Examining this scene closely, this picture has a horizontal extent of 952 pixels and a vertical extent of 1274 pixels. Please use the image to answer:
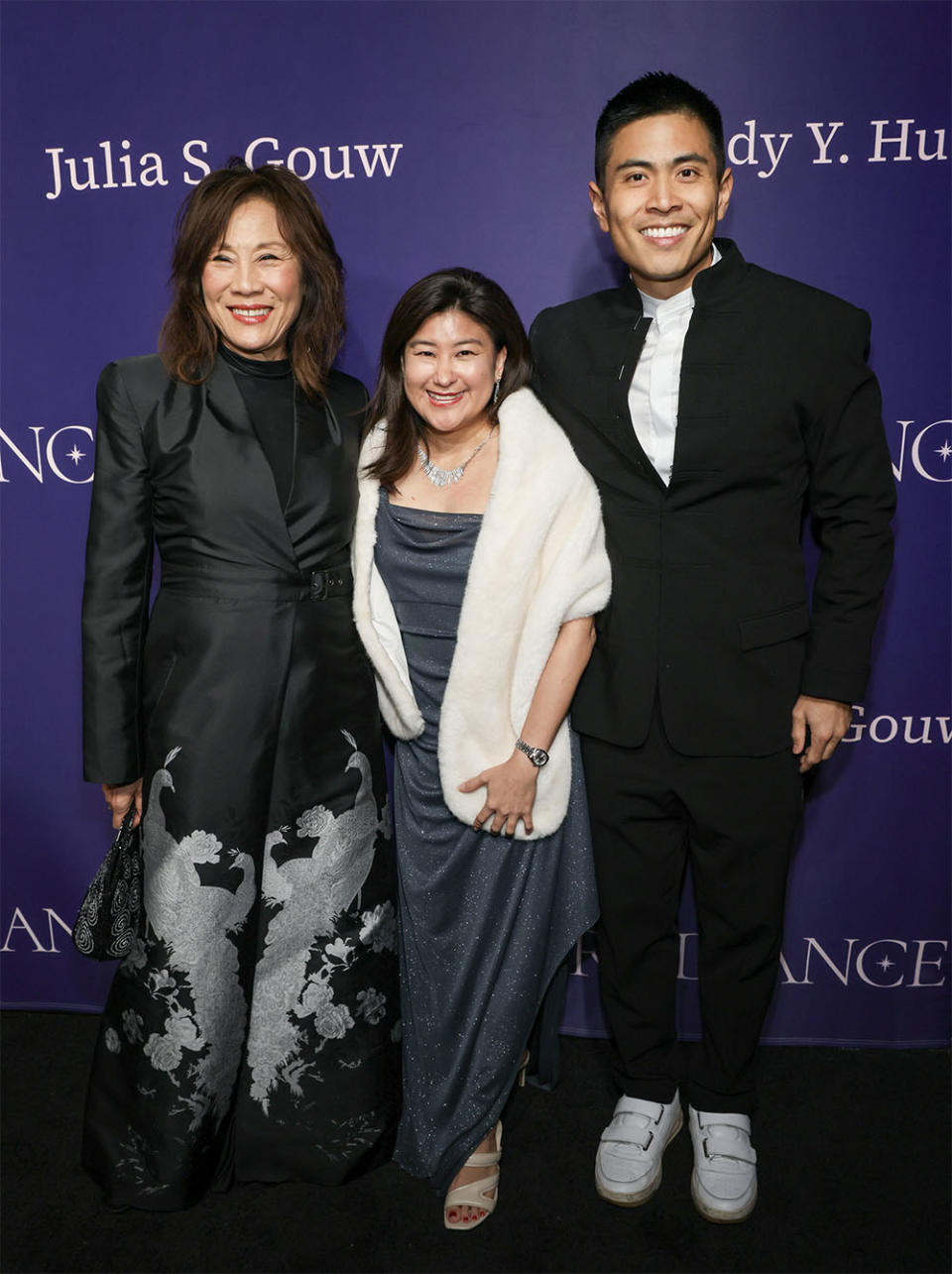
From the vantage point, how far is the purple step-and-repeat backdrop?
2.25 meters

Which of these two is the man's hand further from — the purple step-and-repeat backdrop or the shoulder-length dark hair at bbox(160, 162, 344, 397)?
the shoulder-length dark hair at bbox(160, 162, 344, 397)

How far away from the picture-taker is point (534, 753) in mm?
2025

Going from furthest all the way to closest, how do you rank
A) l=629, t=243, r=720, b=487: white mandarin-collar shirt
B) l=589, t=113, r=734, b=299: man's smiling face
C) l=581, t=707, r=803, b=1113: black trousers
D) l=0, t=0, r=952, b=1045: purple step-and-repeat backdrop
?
1. l=0, t=0, r=952, b=1045: purple step-and-repeat backdrop
2. l=581, t=707, r=803, b=1113: black trousers
3. l=629, t=243, r=720, b=487: white mandarin-collar shirt
4. l=589, t=113, r=734, b=299: man's smiling face

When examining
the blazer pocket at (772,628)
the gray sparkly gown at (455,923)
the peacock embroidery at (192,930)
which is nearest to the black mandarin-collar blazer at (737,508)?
the blazer pocket at (772,628)

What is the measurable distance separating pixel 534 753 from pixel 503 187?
48.6 inches

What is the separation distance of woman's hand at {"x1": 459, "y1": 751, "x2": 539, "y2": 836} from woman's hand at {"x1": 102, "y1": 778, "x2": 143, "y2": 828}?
65 cm

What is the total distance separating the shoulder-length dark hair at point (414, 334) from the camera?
1.93 metres

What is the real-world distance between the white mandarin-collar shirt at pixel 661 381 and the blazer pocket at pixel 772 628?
31 centimetres

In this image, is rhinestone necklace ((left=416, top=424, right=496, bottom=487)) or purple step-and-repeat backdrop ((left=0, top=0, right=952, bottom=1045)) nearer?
rhinestone necklace ((left=416, top=424, right=496, bottom=487))

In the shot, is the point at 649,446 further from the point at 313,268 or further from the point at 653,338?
the point at 313,268

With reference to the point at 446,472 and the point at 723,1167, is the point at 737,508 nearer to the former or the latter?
the point at 446,472

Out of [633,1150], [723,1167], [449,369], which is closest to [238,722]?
[449,369]

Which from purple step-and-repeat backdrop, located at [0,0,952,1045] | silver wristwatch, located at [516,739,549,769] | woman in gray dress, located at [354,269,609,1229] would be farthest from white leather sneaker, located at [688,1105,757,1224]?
silver wristwatch, located at [516,739,549,769]

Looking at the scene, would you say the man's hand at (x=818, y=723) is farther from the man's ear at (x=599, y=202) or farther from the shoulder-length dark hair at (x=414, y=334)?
the man's ear at (x=599, y=202)
